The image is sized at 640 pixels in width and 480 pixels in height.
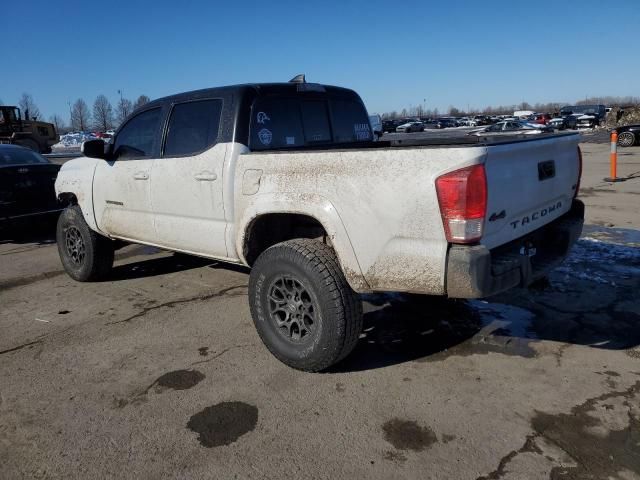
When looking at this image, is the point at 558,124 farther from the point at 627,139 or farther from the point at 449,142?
the point at 449,142

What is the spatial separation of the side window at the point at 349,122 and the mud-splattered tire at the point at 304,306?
5.30ft

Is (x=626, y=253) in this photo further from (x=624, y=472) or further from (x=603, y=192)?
(x=603, y=192)

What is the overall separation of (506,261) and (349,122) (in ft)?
7.75

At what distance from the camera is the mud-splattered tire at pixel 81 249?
217 inches

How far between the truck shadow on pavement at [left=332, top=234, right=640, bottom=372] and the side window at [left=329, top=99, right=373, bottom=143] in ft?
5.06

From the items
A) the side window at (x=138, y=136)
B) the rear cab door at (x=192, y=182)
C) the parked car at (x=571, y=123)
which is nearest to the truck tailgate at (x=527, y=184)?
the rear cab door at (x=192, y=182)

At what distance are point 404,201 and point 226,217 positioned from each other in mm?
1555

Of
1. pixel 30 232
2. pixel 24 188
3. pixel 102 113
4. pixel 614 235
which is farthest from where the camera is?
pixel 102 113

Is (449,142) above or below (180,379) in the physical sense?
above

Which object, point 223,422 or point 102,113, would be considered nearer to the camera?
point 223,422

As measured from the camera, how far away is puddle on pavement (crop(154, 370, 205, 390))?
11.1ft

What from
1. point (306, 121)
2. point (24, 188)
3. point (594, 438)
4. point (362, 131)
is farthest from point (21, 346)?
point (24, 188)

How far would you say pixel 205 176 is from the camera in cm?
395

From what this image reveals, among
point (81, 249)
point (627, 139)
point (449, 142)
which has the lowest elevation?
point (81, 249)
